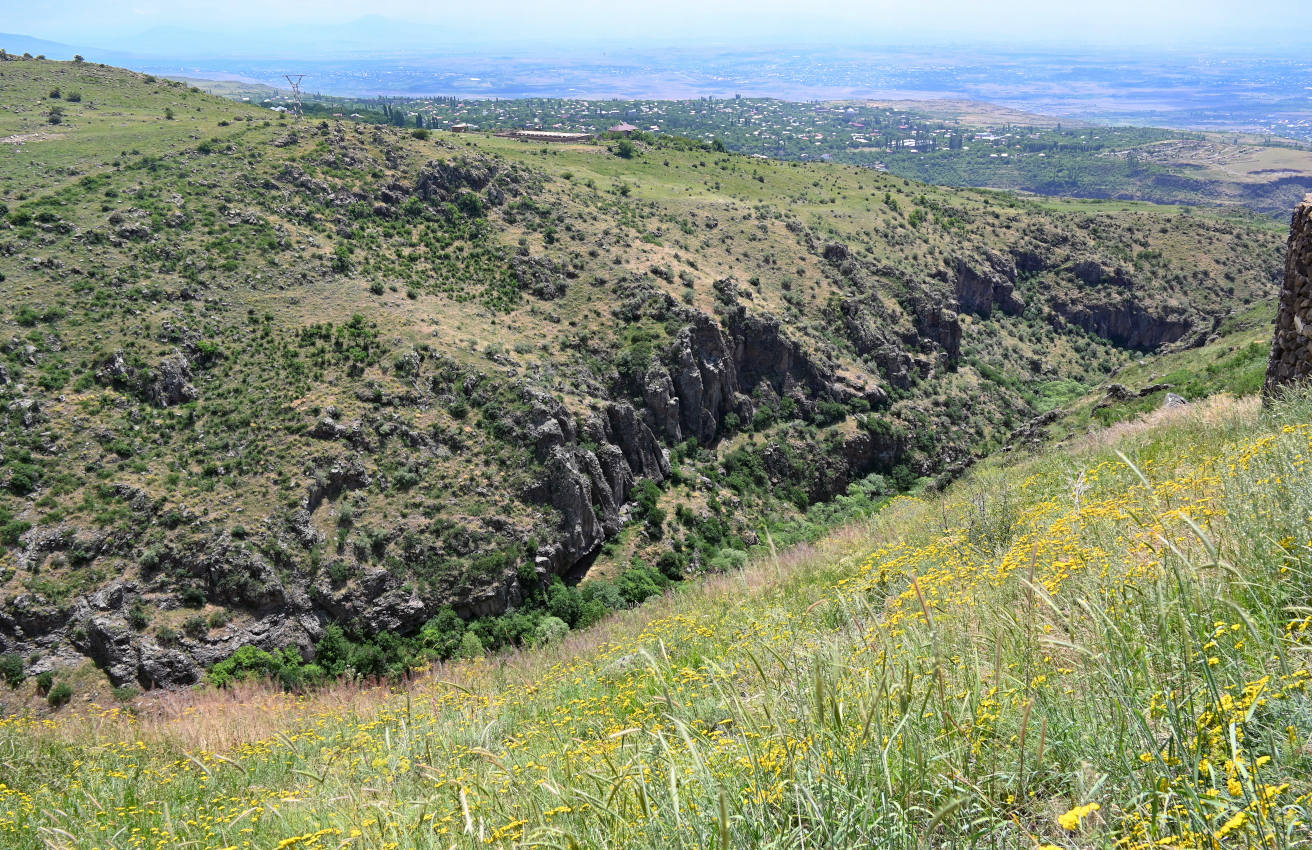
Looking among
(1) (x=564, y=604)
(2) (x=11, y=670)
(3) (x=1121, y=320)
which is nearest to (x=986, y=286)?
(3) (x=1121, y=320)

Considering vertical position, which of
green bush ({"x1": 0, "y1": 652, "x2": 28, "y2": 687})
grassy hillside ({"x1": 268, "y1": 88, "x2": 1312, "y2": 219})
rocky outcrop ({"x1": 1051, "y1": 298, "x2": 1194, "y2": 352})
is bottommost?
green bush ({"x1": 0, "y1": 652, "x2": 28, "y2": 687})

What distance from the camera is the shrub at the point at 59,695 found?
17531 millimetres

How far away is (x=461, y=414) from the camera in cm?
2839

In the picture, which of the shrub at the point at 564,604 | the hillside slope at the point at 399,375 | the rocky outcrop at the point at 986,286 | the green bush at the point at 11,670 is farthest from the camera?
the rocky outcrop at the point at 986,286

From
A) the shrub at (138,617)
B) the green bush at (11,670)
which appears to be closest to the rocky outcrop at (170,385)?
the shrub at (138,617)

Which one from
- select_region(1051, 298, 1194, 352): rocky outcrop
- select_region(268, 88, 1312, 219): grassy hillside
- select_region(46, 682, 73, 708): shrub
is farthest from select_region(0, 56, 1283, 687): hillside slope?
select_region(268, 88, 1312, 219): grassy hillside

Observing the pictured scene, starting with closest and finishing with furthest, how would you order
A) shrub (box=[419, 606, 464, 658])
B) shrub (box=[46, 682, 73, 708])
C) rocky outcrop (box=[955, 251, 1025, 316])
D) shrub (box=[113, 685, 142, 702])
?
shrub (box=[46, 682, 73, 708]) < shrub (box=[113, 685, 142, 702]) < shrub (box=[419, 606, 464, 658]) < rocky outcrop (box=[955, 251, 1025, 316])

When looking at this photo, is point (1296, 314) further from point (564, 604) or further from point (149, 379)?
point (149, 379)

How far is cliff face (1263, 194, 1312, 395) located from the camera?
29.9 feet

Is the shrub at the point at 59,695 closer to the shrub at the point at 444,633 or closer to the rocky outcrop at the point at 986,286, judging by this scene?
the shrub at the point at 444,633

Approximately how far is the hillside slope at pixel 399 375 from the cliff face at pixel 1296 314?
21309 mm

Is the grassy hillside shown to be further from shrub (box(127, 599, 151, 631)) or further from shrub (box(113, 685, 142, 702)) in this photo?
shrub (box(113, 685, 142, 702))

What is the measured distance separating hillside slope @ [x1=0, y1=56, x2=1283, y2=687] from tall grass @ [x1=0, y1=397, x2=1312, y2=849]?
16168 mm

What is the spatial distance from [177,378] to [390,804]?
90.6ft
